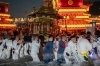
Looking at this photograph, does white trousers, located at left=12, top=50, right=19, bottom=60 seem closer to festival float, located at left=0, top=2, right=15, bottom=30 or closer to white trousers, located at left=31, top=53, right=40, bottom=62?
white trousers, located at left=31, top=53, right=40, bottom=62

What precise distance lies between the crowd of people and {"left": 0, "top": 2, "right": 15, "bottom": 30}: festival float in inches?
1502

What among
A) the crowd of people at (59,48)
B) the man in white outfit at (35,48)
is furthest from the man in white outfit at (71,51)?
the man in white outfit at (35,48)

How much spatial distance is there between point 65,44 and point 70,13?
27947mm

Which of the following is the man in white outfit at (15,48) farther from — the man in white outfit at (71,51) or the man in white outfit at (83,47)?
Answer: the man in white outfit at (83,47)

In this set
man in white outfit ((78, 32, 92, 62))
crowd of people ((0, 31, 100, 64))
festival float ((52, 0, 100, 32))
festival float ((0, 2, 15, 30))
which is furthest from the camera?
festival float ((0, 2, 15, 30))

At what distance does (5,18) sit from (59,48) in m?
46.7

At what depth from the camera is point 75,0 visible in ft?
150

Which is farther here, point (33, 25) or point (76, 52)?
point (33, 25)

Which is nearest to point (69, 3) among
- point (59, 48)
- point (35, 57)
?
point (35, 57)

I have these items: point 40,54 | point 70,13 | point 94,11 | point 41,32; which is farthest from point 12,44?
point 94,11

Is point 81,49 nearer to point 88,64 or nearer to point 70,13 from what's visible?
point 88,64

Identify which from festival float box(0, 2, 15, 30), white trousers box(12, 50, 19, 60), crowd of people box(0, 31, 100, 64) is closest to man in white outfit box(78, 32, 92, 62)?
crowd of people box(0, 31, 100, 64)

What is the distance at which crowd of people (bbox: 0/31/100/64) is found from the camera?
15.3 m

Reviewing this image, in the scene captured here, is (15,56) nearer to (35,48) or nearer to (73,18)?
(35,48)
